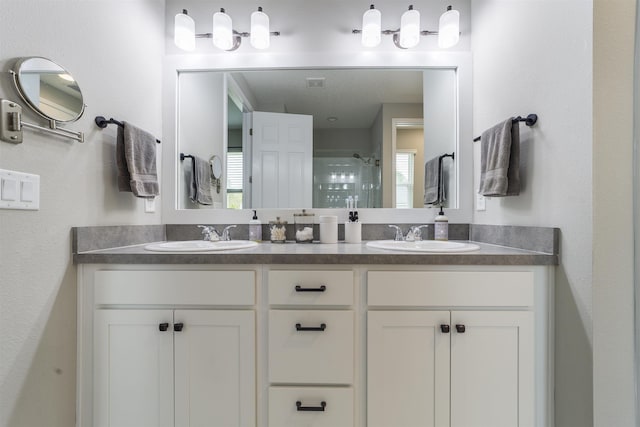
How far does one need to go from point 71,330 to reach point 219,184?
91 centimetres

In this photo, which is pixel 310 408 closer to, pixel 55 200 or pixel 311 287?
pixel 311 287

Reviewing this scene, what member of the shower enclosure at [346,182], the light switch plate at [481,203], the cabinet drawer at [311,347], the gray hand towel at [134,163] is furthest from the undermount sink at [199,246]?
the light switch plate at [481,203]

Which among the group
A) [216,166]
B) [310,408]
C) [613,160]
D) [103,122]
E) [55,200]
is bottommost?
[310,408]

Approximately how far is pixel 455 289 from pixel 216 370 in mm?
922

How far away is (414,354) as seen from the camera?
1041 mm

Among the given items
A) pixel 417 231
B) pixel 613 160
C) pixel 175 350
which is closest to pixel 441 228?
pixel 417 231

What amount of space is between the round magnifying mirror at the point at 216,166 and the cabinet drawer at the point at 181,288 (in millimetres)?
743

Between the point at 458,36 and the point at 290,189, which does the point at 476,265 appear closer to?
the point at 290,189

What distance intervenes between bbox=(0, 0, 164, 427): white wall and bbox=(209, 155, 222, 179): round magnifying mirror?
44cm

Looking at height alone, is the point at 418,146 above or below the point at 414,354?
above

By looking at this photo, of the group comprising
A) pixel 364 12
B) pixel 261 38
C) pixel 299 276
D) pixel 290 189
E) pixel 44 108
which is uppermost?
pixel 364 12

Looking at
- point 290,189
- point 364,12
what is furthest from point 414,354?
point 364,12

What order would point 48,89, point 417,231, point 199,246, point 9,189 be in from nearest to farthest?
point 9,189
point 48,89
point 199,246
point 417,231

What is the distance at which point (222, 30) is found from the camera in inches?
60.9
